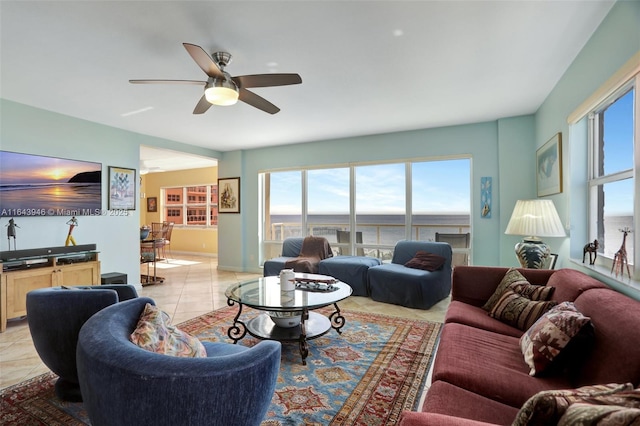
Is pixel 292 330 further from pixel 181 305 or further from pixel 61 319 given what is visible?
pixel 181 305

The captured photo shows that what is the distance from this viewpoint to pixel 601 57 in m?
2.17

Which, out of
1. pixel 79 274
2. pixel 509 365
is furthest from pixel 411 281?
pixel 79 274

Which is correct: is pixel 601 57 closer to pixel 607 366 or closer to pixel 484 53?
pixel 484 53

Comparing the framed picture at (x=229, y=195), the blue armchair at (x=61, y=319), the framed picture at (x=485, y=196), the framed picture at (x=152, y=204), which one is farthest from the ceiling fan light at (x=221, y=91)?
the framed picture at (x=152, y=204)

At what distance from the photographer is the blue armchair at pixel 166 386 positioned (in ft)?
2.88

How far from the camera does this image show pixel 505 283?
95.2 inches

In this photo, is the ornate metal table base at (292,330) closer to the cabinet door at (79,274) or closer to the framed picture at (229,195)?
the cabinet door at (79,274)

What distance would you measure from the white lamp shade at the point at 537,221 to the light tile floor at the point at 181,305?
1.32m

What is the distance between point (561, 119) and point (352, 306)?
308 cm

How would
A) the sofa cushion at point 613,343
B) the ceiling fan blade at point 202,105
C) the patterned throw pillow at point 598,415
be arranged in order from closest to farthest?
A: the patterned throw pillow at point 598,415 → the sofa cushion at point 613,343 → the ceiling fan blade at point 202,105

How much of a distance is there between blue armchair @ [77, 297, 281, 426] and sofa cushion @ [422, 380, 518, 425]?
2.38 ft

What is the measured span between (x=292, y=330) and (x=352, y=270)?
1.91 metres

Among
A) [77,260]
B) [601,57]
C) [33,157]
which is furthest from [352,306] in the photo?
[33,157]

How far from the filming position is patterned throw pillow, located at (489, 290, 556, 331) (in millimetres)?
1985
